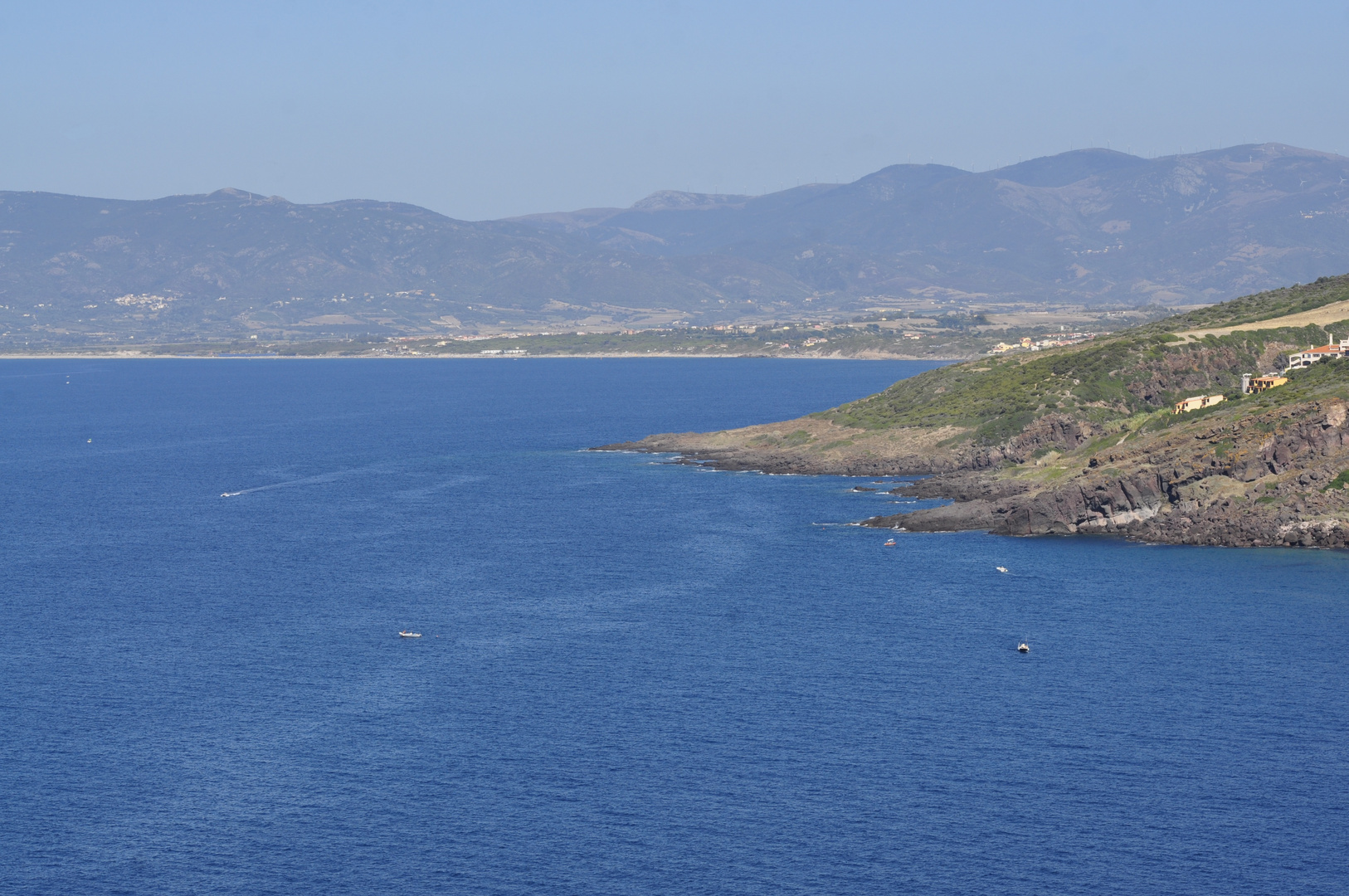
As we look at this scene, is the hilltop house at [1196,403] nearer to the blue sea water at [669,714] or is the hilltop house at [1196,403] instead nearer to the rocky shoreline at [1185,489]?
the rocky shoreline at [1185,489]

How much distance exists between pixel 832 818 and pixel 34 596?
220 feet

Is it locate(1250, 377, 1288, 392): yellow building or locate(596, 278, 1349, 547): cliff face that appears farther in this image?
locate(1250, 377, 1288, 392): yellow building

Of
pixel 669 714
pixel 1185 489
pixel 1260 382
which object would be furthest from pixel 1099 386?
pixel 669 714

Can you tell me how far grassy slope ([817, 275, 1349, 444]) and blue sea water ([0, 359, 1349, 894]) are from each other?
45.4 metres

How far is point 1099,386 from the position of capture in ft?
567

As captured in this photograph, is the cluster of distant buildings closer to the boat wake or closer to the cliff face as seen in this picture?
the cliff face

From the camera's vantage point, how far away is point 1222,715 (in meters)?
75.7

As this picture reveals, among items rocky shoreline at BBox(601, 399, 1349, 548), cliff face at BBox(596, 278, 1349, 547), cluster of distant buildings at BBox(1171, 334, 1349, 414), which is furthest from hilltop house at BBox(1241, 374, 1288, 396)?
rocky shoreline at BBox(601, 399, 1349, 548)

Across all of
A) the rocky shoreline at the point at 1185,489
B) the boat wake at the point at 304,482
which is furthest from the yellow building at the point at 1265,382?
the boat wake at the point at 304,482

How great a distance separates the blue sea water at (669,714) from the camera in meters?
60.2

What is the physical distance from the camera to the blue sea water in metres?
60.2

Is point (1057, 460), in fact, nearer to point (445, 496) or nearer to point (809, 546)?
point (809, 546)

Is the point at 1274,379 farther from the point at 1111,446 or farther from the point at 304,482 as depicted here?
the point at 304,482

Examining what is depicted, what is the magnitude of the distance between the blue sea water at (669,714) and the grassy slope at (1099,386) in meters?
45.4
